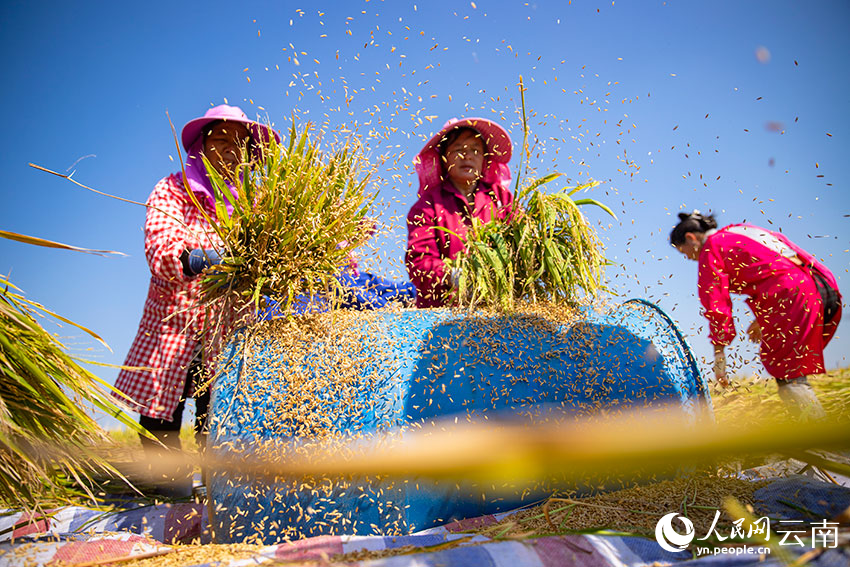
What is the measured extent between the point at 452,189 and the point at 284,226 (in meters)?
1.49

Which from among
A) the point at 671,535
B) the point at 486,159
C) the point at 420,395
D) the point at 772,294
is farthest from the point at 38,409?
the point at 772,294

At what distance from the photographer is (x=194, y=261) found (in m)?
2.13

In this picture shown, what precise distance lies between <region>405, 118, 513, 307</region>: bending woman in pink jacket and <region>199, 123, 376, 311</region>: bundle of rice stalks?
2.41 ft

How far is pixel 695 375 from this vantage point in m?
2.16

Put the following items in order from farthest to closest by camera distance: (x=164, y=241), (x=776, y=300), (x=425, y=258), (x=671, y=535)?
(x=776, y=300) → (x=425, y=258) → (x=164, y=241) → (x=671, y=535)

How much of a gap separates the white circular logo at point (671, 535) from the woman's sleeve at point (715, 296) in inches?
72.0

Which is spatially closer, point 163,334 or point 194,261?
point 194,261

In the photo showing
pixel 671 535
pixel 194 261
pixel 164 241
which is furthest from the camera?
pixel 164 241

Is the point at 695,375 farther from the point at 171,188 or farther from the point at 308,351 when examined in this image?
the point at 171,188

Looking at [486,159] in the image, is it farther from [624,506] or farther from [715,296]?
[624,506]

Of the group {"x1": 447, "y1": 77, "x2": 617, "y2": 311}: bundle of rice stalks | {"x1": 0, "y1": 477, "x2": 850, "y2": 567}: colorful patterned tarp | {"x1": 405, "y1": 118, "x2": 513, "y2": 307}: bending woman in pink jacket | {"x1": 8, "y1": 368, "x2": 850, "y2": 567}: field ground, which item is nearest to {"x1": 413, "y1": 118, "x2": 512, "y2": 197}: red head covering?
{"x1": 405, "y1": 118, "x2": 513, "y2": 307}: bending woman in pink jacket

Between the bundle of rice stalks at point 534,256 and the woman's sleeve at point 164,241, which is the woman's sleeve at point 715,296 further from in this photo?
the woman's sleeve at point 164,241

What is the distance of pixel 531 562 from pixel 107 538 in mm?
1547

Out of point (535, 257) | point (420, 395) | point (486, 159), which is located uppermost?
point (486, 159)
